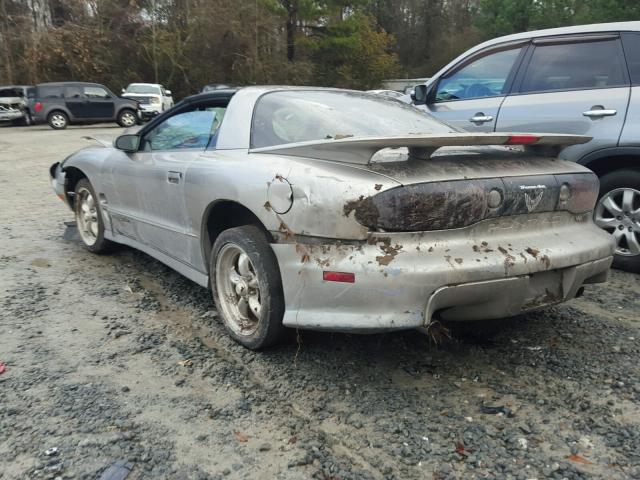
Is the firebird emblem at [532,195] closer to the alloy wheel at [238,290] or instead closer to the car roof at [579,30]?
the alloy wheel at [238,290]

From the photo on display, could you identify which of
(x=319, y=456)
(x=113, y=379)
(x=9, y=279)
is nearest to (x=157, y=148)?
(x=9, y=279)

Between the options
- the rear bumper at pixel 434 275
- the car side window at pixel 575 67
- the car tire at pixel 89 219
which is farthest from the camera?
the car tire at pixel 89 219

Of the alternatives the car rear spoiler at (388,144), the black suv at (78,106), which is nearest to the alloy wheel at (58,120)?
the black suv at (78,106)

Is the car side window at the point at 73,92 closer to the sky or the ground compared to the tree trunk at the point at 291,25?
closer to the ground

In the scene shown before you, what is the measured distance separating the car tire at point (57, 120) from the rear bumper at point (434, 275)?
71.7ft

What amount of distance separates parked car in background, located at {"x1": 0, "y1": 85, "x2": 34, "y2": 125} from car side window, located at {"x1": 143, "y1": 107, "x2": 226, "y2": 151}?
21286mm

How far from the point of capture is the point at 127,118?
2295 centimetres

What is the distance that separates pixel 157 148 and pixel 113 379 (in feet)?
6.11

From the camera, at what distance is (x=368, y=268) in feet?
8.21

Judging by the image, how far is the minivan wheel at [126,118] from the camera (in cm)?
2280

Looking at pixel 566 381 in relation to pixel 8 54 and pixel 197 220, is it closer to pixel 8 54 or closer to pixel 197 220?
pixel 197 220

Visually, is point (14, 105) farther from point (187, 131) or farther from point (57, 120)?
point (187, 131)

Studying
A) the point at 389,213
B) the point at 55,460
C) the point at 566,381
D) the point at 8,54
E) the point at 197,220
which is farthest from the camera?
the point at 8,54

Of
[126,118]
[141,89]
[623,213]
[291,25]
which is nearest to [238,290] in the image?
[623,213]
